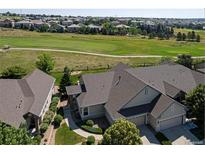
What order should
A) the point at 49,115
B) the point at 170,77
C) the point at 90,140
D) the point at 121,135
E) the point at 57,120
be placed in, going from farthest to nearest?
the point at 170,77 → the point at 49,115 → the point at 57,120 → the point at 90,140 → the point at 121,135

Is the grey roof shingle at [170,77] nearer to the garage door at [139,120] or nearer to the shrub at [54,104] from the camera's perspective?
the garage door at [139,120]

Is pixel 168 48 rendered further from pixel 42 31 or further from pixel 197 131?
pixel 42 31

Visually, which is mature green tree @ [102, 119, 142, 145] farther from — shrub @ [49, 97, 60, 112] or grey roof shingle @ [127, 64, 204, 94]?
grey roof shingle @ [127, 64, 204, 94]

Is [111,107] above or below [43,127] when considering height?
above

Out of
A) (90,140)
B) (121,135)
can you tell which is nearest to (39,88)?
(90,140)

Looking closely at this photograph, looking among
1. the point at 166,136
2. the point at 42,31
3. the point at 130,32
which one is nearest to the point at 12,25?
the point at 42,31

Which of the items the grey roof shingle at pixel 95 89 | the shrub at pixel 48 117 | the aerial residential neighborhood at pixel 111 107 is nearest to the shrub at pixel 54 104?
the aerial residential neighborhood at pixel 111 107

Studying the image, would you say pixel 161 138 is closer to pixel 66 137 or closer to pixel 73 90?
pixel 66 137
